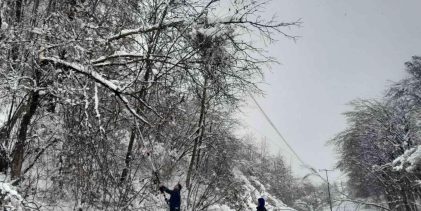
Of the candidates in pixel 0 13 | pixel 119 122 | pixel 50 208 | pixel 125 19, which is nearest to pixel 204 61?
pixel 125 19

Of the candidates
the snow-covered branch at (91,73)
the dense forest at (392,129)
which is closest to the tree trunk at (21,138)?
the snow-covered branch at (91,73)

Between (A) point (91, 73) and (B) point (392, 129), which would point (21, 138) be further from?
(B) point (392, 129)

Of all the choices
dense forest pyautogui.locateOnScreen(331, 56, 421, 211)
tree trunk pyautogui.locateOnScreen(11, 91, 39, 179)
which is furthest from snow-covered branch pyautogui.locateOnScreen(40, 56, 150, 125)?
dense forest pyautogui.locateOnScreen(331, 56, 421, 211)

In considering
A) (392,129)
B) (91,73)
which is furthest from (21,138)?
(392,129)

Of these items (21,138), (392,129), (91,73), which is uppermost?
(392,129)

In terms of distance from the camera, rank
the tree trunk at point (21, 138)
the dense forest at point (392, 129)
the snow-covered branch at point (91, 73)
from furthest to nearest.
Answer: the dense forest at point (392, 129) < the tree trunk at point (21, 138) < the snow-covered branch at point (91, 73)

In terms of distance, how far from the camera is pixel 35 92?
18.0ft

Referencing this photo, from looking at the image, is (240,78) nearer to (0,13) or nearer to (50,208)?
(0,13)

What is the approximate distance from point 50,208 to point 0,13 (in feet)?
14.0

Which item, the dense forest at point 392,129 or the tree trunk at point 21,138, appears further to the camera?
the dense forest at point 392,129

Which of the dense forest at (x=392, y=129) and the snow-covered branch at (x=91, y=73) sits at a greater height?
the dense forest at (x=392, y=129)

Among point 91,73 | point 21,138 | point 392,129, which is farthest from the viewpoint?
point 392,129

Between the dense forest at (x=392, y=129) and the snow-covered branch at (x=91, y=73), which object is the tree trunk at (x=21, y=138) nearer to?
the snow-covered branch at (x=91, y=73)

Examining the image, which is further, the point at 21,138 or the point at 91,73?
the point at 21,138
